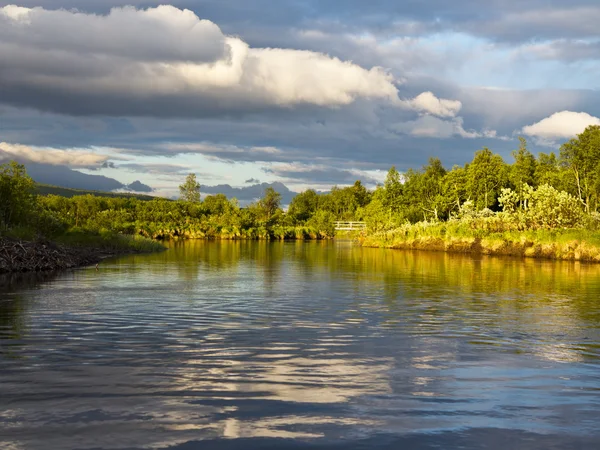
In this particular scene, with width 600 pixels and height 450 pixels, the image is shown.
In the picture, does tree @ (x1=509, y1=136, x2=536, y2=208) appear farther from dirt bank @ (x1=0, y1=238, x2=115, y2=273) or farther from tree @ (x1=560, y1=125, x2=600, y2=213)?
dirt bank @ (x1=0, y1=238, x2=115, y2=273)

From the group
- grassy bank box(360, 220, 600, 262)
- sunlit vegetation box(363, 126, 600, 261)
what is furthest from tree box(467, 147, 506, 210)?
grassy bank box(360, 220, 600, 262)

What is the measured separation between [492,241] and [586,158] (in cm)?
1993

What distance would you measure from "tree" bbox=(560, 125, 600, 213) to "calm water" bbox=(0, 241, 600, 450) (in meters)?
58.8

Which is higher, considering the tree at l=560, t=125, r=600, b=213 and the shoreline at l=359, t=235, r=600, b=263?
the tree at l=560, t=125, r=600, b=213

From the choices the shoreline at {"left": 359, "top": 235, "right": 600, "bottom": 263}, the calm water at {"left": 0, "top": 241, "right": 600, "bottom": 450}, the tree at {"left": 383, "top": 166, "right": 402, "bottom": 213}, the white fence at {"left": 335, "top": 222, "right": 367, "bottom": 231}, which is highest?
the tree at {"left": 383, "top": 166, "right": 402, "bottom": 213}

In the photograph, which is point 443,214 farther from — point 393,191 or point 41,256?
point 41,256

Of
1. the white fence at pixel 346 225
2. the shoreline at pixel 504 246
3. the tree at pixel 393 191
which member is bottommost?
the shoreline at pixel 504 246

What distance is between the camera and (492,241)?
246ft

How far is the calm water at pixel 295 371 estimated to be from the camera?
9.55m

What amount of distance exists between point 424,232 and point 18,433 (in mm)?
84176

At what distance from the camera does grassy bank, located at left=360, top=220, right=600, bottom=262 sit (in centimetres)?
6138

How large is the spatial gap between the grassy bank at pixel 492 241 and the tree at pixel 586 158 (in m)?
15.0

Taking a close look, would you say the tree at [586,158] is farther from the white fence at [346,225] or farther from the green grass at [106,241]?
the white fence at [346,225]

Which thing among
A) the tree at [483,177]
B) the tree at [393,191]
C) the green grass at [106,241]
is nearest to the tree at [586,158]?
the tree at [483,177]
